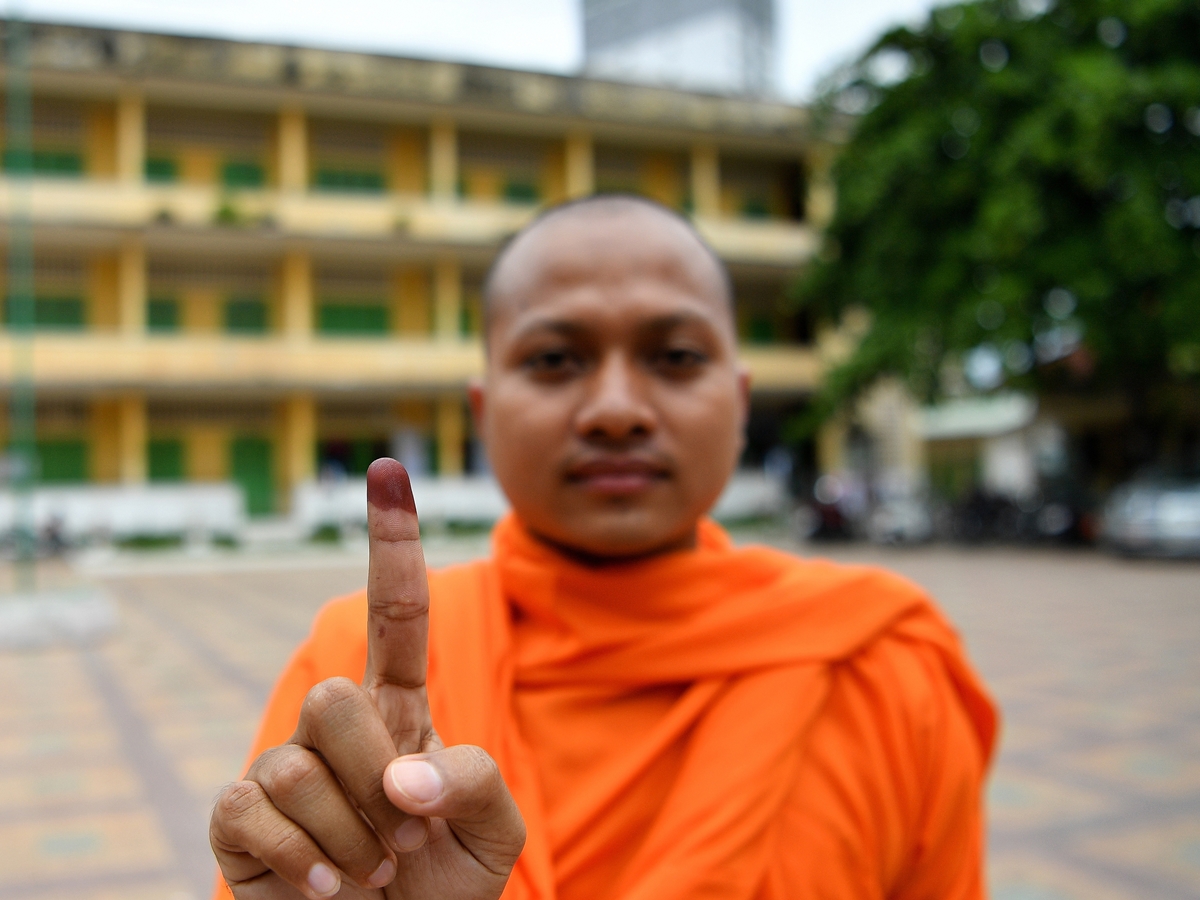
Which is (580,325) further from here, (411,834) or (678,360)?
(411,834)

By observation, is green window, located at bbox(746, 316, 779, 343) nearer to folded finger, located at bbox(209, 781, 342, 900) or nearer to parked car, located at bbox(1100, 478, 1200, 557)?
parked car, located at bbox(1100, 478, 1200, 557)

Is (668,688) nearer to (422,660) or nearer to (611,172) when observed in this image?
(422,660)

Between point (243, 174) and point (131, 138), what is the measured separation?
6.14ft

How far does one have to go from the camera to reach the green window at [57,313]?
16.4m

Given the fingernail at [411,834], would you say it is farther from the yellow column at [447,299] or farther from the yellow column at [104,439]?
the yellow column at [104,439]

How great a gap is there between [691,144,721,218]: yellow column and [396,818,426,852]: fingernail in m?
19.1

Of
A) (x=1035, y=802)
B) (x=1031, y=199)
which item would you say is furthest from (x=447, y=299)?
(x=1035, y=802)

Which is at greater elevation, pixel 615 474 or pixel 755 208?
pixel 755 208

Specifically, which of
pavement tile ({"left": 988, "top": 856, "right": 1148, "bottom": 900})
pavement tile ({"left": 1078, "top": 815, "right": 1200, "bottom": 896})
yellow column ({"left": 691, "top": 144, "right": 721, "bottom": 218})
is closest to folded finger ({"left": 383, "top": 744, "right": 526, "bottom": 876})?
pavement tile ({"left": 988, "top": 856, "right": 1148, "bottom": 900})

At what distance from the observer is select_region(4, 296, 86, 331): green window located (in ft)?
53.8

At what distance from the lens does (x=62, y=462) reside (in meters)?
16.5

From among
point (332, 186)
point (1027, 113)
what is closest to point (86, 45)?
point (332, 186)

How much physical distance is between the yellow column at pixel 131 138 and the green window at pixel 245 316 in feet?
8.15

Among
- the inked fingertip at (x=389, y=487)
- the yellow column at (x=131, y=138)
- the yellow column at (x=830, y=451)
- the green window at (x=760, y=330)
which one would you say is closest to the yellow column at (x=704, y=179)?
the green window at (x=760, y=330)
